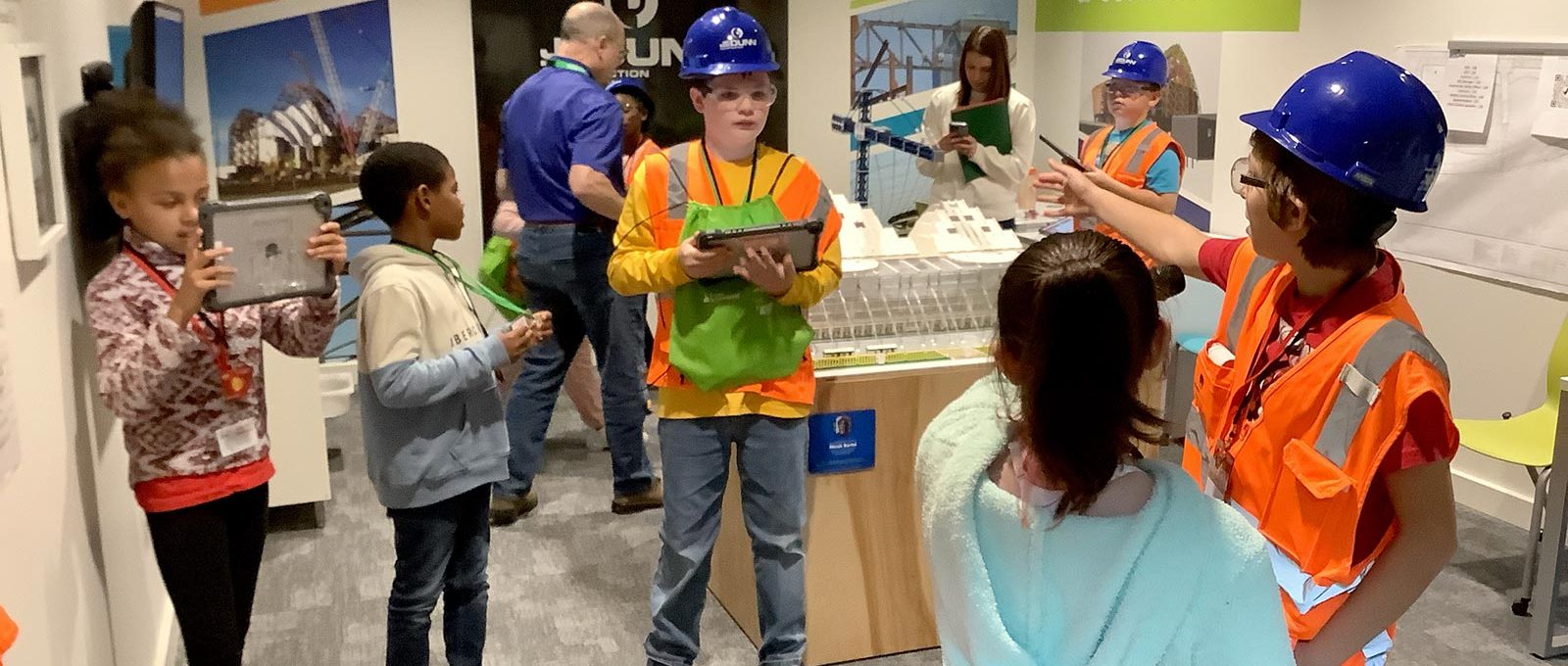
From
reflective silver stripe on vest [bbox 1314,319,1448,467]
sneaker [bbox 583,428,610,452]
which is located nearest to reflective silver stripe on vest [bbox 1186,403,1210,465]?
reflective silver stripe on vest [bbox 1314,319,1448,467]

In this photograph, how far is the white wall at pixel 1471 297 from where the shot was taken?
3949mm

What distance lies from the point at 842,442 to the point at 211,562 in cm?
140

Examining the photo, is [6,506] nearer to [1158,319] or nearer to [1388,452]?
[1158,319]

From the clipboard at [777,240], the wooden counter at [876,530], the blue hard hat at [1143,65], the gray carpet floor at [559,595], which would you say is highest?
the blue hard hat at [1143,65]

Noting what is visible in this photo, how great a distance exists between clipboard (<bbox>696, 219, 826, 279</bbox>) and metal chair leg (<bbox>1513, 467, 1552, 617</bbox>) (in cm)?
236

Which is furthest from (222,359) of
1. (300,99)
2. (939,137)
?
(300,99)

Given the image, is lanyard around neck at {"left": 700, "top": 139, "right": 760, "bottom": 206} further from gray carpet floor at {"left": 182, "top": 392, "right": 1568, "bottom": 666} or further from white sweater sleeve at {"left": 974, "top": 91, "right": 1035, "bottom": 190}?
white sweater sleeve at {"left": 974, "top": 91, "right": 1035, "bottom": 190}

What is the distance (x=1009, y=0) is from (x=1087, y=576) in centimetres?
571

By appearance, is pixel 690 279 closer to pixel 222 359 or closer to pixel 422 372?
pixel 422 372

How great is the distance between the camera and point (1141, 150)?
4.08 m

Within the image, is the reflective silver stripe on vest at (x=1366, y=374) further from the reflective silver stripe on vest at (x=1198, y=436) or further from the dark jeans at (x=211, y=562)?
the dark jeans at (x=211, y=562)

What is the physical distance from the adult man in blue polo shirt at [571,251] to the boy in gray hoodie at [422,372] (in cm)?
148

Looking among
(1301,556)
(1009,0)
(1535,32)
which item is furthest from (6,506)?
(1009,0)

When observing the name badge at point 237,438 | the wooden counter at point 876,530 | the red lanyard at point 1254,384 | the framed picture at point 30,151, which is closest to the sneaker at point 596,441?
the wooden counter at point 876,530
